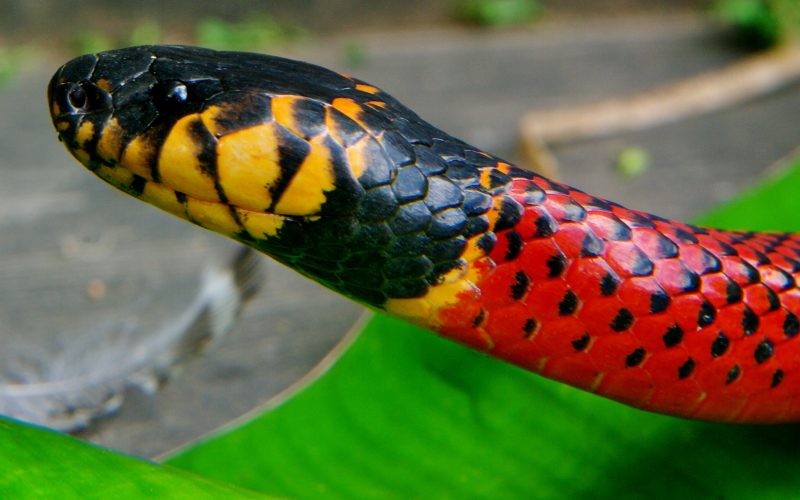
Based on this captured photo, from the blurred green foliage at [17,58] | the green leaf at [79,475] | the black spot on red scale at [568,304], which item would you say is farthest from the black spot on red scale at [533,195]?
the blurred green foliage at [17,58]

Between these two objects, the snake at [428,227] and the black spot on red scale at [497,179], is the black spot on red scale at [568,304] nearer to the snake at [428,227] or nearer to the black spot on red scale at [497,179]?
the snake at [428,227]

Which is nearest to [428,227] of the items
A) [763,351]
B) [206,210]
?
[206,210]

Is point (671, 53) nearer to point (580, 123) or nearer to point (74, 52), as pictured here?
point (580, 123)

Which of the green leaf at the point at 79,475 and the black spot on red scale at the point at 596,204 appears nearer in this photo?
the green leaf at the point at 79,475

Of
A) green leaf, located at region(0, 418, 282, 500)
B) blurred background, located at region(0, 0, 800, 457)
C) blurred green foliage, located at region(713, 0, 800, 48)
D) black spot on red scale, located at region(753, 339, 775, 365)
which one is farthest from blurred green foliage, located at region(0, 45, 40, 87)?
blurred green foliage, located at region(713, 0, 800, 48)

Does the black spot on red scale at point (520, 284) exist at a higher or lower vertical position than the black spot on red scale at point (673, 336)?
higher
